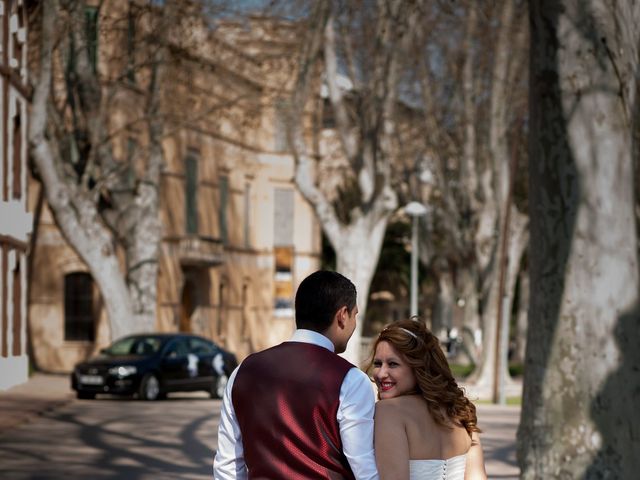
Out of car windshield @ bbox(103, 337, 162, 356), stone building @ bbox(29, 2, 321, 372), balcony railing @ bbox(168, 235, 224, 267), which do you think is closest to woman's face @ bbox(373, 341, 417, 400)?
car windshield @ bbox(103, 337, 162, 356)

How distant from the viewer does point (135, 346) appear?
29141 millimetres

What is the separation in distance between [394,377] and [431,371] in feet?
0.41

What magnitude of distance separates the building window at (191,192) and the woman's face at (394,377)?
43593 mm

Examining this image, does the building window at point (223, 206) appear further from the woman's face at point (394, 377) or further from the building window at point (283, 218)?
the woman's face at point (394, 377)

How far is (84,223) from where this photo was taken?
30.1 meters

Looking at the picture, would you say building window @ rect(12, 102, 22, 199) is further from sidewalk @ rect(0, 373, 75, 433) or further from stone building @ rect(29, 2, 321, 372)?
sidewalk @ rect(0, 373, 75, 433)

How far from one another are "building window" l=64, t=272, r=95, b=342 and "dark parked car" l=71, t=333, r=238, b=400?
1220 cm

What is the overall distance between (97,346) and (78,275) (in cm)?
218

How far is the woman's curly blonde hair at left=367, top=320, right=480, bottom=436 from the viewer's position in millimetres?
4727

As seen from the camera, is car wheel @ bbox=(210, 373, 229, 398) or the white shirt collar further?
car wheel @ bbox=(210, 373, 229, 398)

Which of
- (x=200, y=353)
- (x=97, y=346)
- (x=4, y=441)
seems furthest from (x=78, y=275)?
(x=4, y=441)

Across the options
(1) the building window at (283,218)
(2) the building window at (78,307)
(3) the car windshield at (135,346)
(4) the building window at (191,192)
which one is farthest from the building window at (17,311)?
Result: (1) the building window at (283,218)

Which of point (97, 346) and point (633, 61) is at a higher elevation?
point (633, 61)

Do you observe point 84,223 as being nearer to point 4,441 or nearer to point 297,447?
point 4,441
